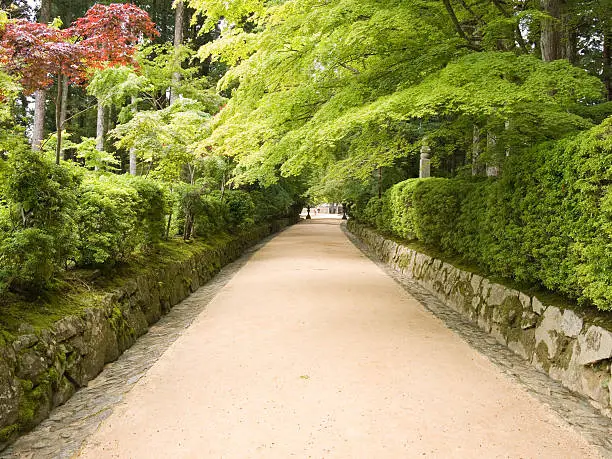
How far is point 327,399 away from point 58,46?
17.3 feet

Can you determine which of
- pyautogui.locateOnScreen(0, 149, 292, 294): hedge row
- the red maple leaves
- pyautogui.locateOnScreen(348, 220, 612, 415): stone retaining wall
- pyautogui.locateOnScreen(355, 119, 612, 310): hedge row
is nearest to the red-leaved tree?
the red maple leaves

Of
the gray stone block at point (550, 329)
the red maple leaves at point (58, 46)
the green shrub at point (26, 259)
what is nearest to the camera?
the green shrub at point (26, 259)

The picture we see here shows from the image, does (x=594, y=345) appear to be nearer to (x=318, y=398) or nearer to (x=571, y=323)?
(x=571, y=323)

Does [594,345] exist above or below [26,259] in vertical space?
below

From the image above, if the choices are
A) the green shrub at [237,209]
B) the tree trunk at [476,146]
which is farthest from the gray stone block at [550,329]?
the green shrub at [237,209]

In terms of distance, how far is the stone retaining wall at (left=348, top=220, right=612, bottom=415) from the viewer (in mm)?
3422

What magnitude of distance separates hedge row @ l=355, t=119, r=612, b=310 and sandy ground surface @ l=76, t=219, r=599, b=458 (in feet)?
3.67

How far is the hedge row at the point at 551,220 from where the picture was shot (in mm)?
3482

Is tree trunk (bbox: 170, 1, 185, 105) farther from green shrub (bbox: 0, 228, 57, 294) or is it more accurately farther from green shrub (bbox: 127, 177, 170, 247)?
green shrub (bbox: 0, 228, 57, 294)

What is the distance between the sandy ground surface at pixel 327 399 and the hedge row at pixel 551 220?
1.12 m

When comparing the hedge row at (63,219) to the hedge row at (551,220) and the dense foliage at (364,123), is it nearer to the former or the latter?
the dense foliage at (364,123)

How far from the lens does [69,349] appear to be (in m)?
3.58

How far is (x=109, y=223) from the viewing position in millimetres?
4934

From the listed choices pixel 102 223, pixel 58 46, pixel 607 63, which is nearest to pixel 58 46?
pixel 58 46
